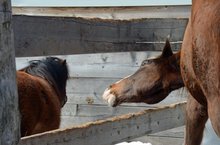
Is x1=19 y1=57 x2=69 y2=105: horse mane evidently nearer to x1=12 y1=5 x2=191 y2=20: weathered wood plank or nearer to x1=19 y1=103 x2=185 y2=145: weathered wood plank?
x1=12 y1=5 x2=191 y2=20: weathered wood plank

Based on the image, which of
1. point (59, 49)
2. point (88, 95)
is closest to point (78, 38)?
point (59, 49)

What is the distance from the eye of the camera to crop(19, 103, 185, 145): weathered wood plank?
2.26 m

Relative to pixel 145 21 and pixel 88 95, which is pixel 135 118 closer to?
pixel 145 21

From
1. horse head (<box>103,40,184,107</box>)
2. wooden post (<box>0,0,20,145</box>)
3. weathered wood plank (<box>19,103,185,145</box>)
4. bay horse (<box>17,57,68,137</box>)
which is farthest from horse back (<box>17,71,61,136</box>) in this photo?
wooden post (<box>0,0,20,145</box>)

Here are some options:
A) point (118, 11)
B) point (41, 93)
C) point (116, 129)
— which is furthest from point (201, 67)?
point (118, 11)

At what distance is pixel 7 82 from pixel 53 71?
3025 millimetres

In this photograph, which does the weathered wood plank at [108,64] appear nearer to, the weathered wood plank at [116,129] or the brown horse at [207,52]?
the weathered wood plank at [116,129]

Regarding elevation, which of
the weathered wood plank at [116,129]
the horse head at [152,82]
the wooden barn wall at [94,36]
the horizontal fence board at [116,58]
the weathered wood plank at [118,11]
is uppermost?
the weathered wood plank at [118,11]

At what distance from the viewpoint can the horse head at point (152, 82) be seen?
283cm

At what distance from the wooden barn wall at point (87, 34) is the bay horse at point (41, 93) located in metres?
0.65

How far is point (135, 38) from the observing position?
131 inches

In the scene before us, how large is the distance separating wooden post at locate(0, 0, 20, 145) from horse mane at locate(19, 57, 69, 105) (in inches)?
104

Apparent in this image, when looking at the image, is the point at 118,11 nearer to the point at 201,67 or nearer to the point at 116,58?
the point at 116,58

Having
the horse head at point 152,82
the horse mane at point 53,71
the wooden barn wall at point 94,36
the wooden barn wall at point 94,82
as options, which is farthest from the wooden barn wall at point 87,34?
the horse mane at point 53,71
